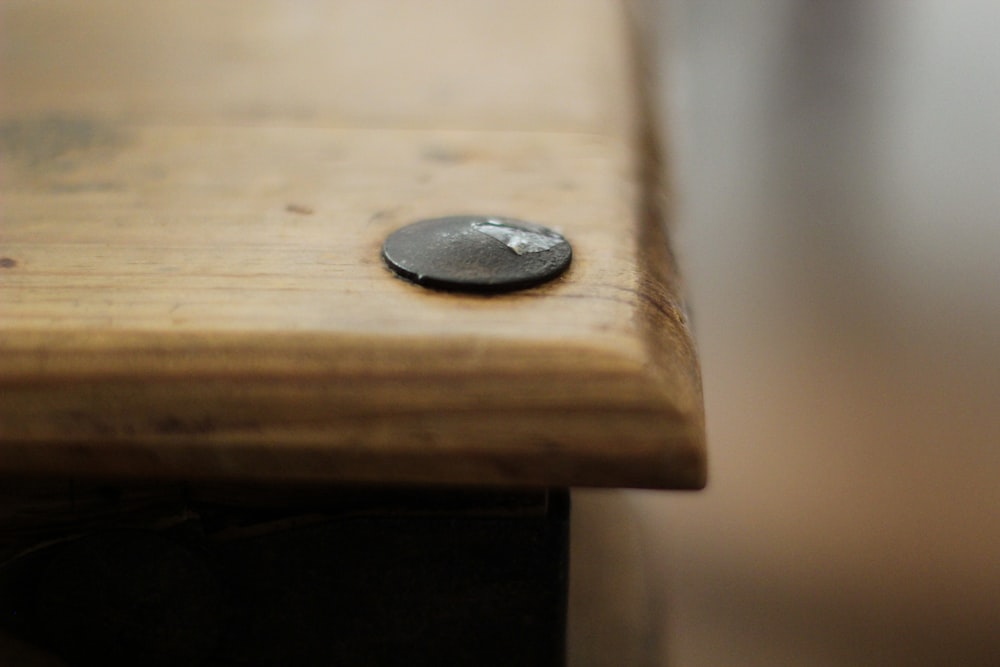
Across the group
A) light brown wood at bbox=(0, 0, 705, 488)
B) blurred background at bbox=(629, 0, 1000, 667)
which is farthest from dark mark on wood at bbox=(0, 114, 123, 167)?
blurred background at bbox=(629, 0, 1000, 667)

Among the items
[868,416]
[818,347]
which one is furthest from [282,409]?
[818,347]

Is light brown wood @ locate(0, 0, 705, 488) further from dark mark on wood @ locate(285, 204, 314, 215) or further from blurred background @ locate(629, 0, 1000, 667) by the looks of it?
blurred background @ locate(629, 0, 1000, 667)

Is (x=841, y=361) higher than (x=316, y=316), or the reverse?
(x=316, y=316)

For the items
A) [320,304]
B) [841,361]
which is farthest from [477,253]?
[841,361]

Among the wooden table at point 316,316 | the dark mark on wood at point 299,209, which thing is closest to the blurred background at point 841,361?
the wooden table at point 316,316

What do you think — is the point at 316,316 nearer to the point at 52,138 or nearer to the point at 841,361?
the point at 52,138

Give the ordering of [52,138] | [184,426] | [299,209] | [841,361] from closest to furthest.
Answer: [184,426]
[299,209]
[52,138]
[841,361]
